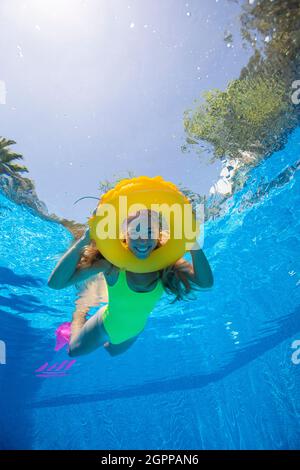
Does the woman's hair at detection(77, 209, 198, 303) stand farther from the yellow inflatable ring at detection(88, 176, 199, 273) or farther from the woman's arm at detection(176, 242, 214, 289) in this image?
the yellow inflatable ring at detection(88, 176, 199, 273)

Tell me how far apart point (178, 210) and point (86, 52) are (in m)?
5.17

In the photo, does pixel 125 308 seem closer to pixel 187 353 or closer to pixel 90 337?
pixel 90 337

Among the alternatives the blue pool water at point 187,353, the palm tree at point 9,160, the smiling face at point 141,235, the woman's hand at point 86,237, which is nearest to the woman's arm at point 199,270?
the smiling face at point 141,235

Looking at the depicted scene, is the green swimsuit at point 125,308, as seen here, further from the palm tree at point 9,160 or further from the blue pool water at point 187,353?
the blue pool water at point 187,353

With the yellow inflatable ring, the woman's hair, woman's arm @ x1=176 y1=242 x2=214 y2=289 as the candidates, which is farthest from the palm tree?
woman's arm @ x1=176 y1=242 x2=214 y2=289

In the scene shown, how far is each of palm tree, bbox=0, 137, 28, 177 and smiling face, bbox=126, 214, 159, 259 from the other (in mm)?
5743

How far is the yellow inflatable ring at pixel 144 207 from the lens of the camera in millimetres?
3662

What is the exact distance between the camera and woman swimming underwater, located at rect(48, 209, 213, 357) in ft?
14.0

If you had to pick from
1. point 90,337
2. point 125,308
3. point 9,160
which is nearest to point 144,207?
point 125,308

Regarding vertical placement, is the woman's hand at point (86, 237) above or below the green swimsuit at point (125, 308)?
below

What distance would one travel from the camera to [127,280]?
5230 mm

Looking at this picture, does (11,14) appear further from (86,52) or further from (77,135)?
(77,135)

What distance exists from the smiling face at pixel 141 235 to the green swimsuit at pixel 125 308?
943 mm

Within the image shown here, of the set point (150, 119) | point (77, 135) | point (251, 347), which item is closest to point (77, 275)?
point (77, 135)
